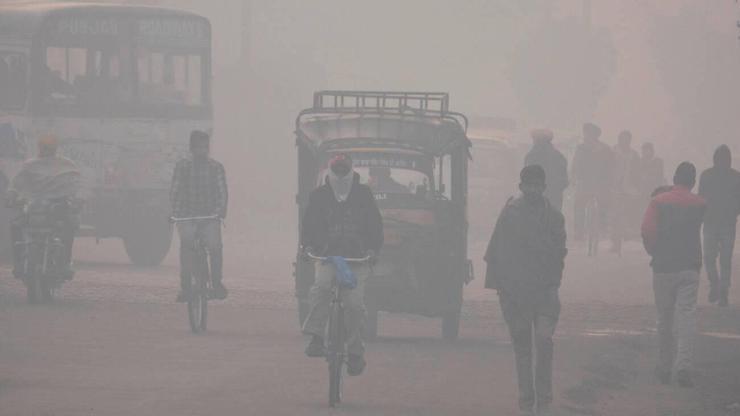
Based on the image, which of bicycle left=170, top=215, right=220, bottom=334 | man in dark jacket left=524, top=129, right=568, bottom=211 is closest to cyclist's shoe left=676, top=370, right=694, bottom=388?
bicycle left=170, top=215, right=220, bottom=334

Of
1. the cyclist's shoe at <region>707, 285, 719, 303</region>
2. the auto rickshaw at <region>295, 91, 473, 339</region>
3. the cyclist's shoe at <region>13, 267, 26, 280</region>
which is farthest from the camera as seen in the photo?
the cyclist's shoe at <region>707, 285, 719, 303</region>

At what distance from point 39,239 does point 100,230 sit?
618cm

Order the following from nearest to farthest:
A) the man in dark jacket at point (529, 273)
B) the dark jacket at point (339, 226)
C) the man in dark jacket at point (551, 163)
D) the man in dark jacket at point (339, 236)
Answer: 1. the man in dark jacket at point (529, 273)
2. the man in dark jacket at point (339, 236)
3. the dark jacket at point (339, 226)
4. the man in dark jacket at point (551, 163)

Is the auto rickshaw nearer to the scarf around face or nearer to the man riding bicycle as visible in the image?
the man riding bicycle

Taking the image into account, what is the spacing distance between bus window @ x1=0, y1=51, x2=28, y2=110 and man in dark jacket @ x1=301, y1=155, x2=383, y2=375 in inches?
532

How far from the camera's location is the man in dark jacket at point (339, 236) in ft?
42.2

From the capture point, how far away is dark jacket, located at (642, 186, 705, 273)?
14297 millimetres

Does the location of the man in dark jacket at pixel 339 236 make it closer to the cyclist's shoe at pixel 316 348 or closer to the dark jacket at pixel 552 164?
the cyclist's shoe at pixel 316 348

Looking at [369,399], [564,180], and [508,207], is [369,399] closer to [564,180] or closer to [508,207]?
[508,207]

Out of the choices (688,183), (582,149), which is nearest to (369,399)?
(688,183)

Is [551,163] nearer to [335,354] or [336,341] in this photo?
[336,341]

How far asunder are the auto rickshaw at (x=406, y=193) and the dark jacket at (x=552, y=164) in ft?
19.9

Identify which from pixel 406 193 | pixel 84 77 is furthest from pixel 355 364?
pixel 84 77

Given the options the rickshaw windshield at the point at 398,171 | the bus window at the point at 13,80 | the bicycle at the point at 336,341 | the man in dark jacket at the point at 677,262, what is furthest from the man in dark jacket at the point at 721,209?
the bus window at the point at 13,80
